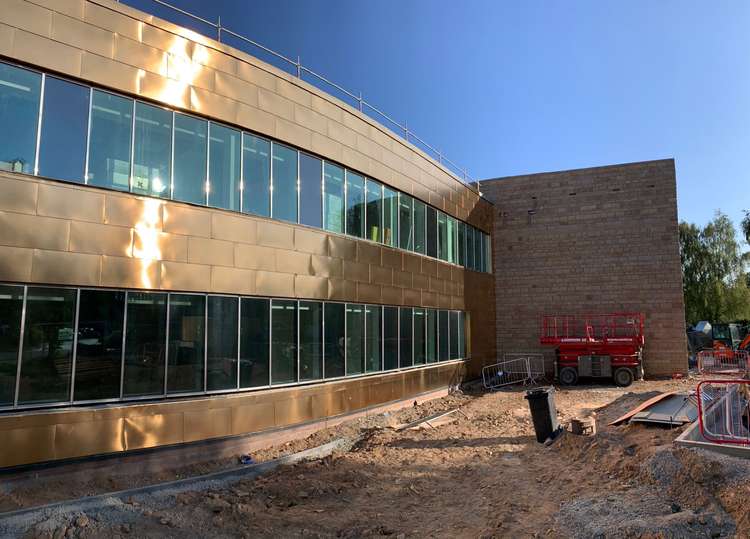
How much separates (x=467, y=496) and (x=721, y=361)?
63.6 ft

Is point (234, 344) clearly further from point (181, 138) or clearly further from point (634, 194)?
point (634, 194)

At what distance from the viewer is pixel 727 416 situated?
310 inches

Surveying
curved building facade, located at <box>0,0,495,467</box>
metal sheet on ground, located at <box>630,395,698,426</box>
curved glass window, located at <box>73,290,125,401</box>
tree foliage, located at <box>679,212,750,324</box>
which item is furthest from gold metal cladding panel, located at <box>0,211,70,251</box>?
tree foliage, located at <box>679,212,750,324</box>

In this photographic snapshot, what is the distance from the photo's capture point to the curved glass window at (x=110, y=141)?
901cm

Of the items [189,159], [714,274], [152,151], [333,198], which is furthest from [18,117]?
[714,274]

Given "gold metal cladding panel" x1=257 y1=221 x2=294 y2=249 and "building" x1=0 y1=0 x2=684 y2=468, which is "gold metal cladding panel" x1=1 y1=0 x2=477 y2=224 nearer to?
"building" x1=0 y1=0 x2=684 y2=468

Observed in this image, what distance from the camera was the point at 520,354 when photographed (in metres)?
24.1

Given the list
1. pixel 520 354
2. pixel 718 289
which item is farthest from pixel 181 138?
pixel 718 289

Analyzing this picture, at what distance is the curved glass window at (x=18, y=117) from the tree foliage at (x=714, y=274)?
42.6 metres

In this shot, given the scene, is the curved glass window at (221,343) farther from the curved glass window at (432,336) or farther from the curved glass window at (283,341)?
the curved glass window at (432,336)

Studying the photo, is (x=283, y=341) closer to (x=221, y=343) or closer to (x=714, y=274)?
(x=221, y=343)

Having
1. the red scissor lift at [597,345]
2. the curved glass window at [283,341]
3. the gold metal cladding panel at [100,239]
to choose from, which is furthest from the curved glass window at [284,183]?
the red scissor lift at [597,345]

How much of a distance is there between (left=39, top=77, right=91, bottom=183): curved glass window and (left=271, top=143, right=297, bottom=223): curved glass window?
406 cm

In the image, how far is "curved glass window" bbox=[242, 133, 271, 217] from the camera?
11.3 meters
